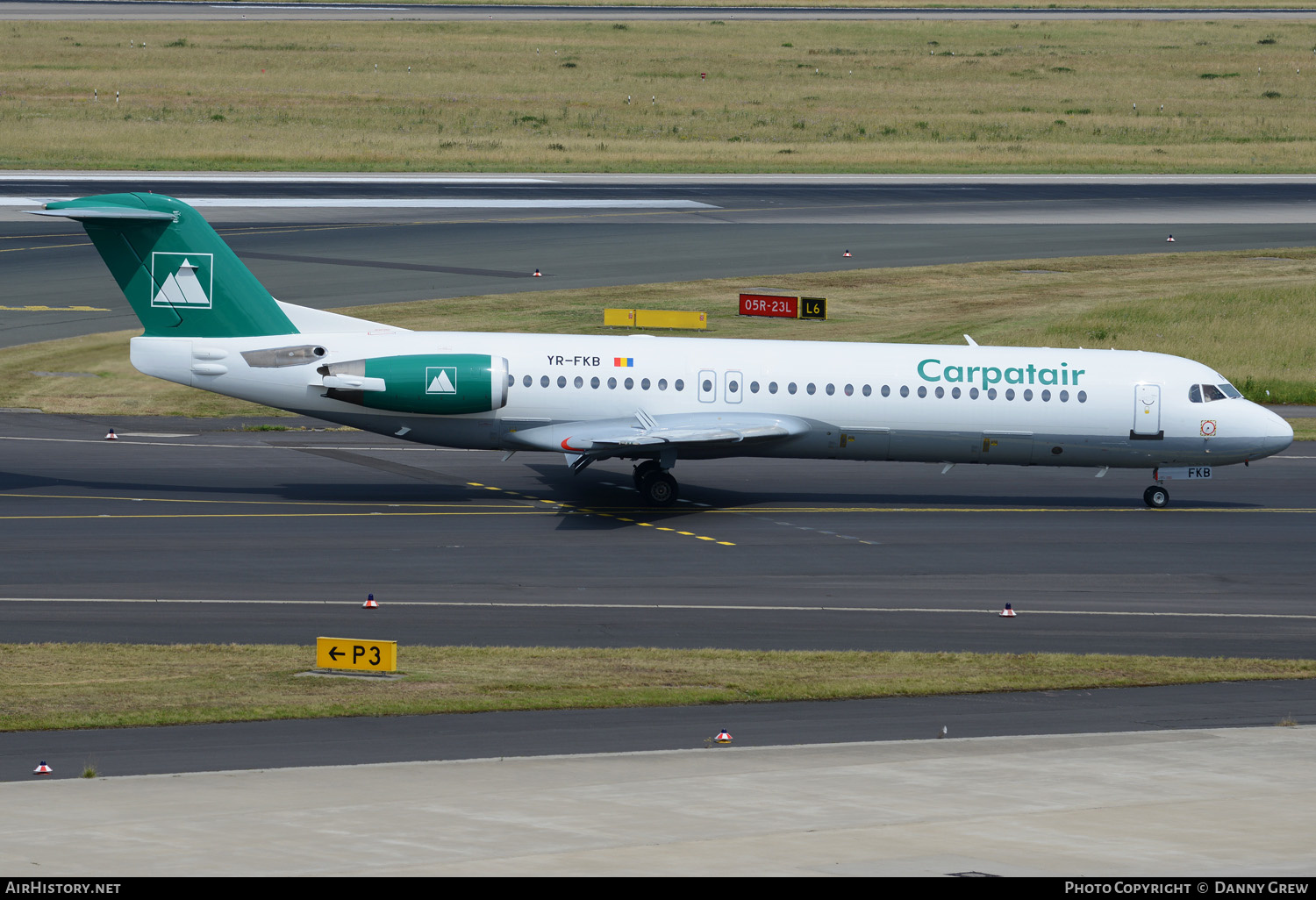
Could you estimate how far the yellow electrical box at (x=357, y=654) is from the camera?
73.7ft

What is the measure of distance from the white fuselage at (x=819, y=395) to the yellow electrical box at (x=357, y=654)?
42.3ft

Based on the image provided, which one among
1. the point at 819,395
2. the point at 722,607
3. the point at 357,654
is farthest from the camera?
the point at 819,395

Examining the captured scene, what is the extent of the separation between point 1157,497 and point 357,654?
71.7 feet

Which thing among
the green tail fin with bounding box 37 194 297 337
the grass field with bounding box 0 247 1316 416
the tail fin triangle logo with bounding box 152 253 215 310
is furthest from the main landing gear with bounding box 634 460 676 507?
the grass field with bounding box 0 247 1316 416

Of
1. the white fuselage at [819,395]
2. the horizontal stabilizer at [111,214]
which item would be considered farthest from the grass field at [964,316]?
the white fuselage at [819,395]

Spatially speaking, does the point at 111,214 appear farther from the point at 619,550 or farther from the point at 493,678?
the point at 493,678

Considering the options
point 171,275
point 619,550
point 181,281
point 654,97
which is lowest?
point 619,550

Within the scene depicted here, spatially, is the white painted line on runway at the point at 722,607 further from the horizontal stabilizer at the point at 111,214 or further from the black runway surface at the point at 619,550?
the horizontal stabilizer at the point at 111,214

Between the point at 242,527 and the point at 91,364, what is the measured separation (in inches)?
727

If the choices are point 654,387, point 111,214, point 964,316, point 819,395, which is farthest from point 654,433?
point 964,316

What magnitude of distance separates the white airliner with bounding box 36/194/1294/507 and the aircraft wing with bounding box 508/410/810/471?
0.05 meters

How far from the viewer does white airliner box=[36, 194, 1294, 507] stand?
3462cm

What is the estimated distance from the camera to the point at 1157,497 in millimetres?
37094

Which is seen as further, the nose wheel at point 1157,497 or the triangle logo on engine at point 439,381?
the nose wheel at point 1157,497
